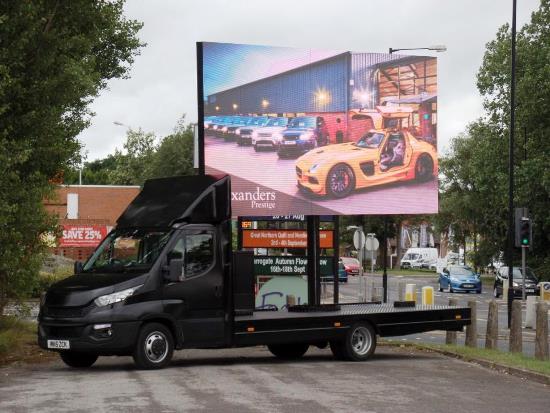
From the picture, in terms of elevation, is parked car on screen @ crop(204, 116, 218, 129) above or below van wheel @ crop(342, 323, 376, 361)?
above

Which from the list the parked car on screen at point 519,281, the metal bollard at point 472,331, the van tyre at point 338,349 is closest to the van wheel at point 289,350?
the van tyre at point 338,349

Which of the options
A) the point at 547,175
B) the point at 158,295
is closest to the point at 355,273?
the point at 547,175

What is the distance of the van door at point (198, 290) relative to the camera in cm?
1498

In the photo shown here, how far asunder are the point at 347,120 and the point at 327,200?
1.80 metres

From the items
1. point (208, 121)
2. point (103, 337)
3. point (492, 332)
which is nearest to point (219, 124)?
point (208, 121)

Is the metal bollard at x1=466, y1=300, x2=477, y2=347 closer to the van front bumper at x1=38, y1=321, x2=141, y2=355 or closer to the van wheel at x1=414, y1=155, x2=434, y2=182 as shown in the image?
the van wheel at x1=414, y1=155, x2=434, y2=182

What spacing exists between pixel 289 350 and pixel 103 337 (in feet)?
14.3

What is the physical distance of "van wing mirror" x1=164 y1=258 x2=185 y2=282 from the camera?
14.8 m

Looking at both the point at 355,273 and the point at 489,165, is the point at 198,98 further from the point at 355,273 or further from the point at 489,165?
the point at 355,273

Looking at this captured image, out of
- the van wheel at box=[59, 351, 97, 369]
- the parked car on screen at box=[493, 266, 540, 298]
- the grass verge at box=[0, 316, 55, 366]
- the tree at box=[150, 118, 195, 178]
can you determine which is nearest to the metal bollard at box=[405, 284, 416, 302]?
the grass verge at box=[0, 316, 55, 366]

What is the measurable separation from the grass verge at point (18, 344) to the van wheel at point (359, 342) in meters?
5.15

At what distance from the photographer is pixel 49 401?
1115 cm

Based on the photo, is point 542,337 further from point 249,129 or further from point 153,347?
point 249,129

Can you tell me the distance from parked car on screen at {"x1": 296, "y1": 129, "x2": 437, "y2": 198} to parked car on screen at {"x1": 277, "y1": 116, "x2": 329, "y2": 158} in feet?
0.53
